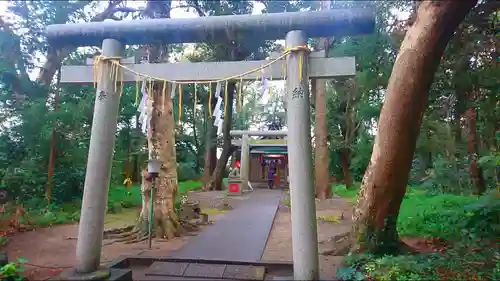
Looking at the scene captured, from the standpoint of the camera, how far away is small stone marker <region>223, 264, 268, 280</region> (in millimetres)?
4891

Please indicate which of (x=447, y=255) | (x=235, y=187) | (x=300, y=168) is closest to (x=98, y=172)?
(x=300, y=168)

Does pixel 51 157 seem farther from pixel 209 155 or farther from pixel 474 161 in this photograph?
pixel 474 161

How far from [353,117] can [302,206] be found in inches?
688

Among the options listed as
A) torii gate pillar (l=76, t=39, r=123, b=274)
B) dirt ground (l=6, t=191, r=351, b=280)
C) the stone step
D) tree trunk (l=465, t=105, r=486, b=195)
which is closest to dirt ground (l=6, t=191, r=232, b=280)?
dirt ground (l=6, t=191, r=351, b=280)

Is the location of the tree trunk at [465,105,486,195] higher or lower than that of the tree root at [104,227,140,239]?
higher

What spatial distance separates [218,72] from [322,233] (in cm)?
535

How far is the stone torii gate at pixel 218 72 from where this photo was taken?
424cm

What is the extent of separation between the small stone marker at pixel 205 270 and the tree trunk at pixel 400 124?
7.29 ft

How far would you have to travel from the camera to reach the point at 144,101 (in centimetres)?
508

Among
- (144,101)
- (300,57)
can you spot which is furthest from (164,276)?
(300,57)

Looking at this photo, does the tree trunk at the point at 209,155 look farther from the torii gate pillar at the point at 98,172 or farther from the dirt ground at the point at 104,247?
the torii gate pillar at the point at 98,172

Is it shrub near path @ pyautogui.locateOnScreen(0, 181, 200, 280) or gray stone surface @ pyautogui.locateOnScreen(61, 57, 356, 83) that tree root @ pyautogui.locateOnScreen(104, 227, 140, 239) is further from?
gray stone surface @ pyautogui.locateOnScreen(61, 57, 356, 83)

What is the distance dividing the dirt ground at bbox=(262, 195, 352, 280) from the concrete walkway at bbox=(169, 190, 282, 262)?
0.68 feet

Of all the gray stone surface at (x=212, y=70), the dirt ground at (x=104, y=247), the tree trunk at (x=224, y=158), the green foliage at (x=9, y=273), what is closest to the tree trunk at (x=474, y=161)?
the dirt ground at (x=104, y=247)
